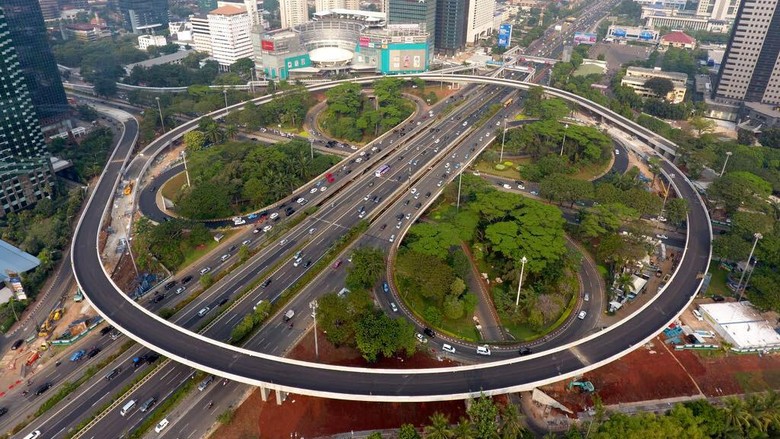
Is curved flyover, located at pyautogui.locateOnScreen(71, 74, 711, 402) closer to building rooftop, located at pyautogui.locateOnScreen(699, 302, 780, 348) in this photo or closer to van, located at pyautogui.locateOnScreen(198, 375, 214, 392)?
van, located at pyautogui.locateOnScreen(198, 375, 214, 392)

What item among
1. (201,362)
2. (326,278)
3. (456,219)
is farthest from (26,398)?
(456,219)

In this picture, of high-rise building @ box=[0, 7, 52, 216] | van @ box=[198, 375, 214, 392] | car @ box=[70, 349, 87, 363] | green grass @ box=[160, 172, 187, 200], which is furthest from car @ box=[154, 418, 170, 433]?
high-rise building @ box=[0, 7, 52, 216]

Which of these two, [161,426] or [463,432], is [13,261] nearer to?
[161,426]

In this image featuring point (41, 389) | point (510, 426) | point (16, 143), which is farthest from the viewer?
point (16, 143)

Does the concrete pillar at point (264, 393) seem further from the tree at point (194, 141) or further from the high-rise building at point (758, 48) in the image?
the high-rise building at point (758, 48)

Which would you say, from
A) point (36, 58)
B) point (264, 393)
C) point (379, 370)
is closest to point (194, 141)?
point (36, 58)
